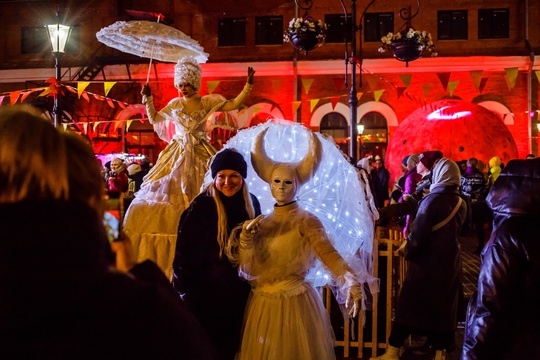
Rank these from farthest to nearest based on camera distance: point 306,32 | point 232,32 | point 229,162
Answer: point 232,32, point 306,32, point 229,162

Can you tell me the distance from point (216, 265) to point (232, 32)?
19.2 metres

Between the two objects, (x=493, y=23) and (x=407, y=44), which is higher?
(x=493, y=23)

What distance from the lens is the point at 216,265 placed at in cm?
388

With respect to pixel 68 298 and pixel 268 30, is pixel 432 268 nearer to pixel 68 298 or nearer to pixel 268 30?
pixel 68 298

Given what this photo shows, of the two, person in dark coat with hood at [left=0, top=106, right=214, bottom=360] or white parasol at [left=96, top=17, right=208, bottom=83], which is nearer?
person in dark coat with hood at [left=0, top=106, right=214, bottom=360]

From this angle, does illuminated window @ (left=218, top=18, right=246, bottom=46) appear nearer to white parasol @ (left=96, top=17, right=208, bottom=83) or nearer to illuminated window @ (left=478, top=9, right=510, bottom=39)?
illuminated window @ (left=478, top=9, right=510, bottom=39)

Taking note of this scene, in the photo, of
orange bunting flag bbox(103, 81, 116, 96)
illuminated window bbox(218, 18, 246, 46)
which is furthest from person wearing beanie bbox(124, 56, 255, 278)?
illuminated window bbox(218, 18, 246, 46)

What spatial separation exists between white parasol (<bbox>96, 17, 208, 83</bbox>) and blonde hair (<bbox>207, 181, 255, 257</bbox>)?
111 inches

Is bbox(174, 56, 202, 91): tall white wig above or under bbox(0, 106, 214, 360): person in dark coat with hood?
A: above

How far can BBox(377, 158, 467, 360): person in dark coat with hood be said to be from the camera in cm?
524

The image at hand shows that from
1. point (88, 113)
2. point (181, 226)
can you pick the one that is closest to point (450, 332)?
point (181, 226)

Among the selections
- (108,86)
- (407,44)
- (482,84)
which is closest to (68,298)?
(407,44)

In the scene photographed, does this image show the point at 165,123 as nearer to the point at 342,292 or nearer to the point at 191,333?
the point at 342,292

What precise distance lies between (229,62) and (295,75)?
2.64 m
